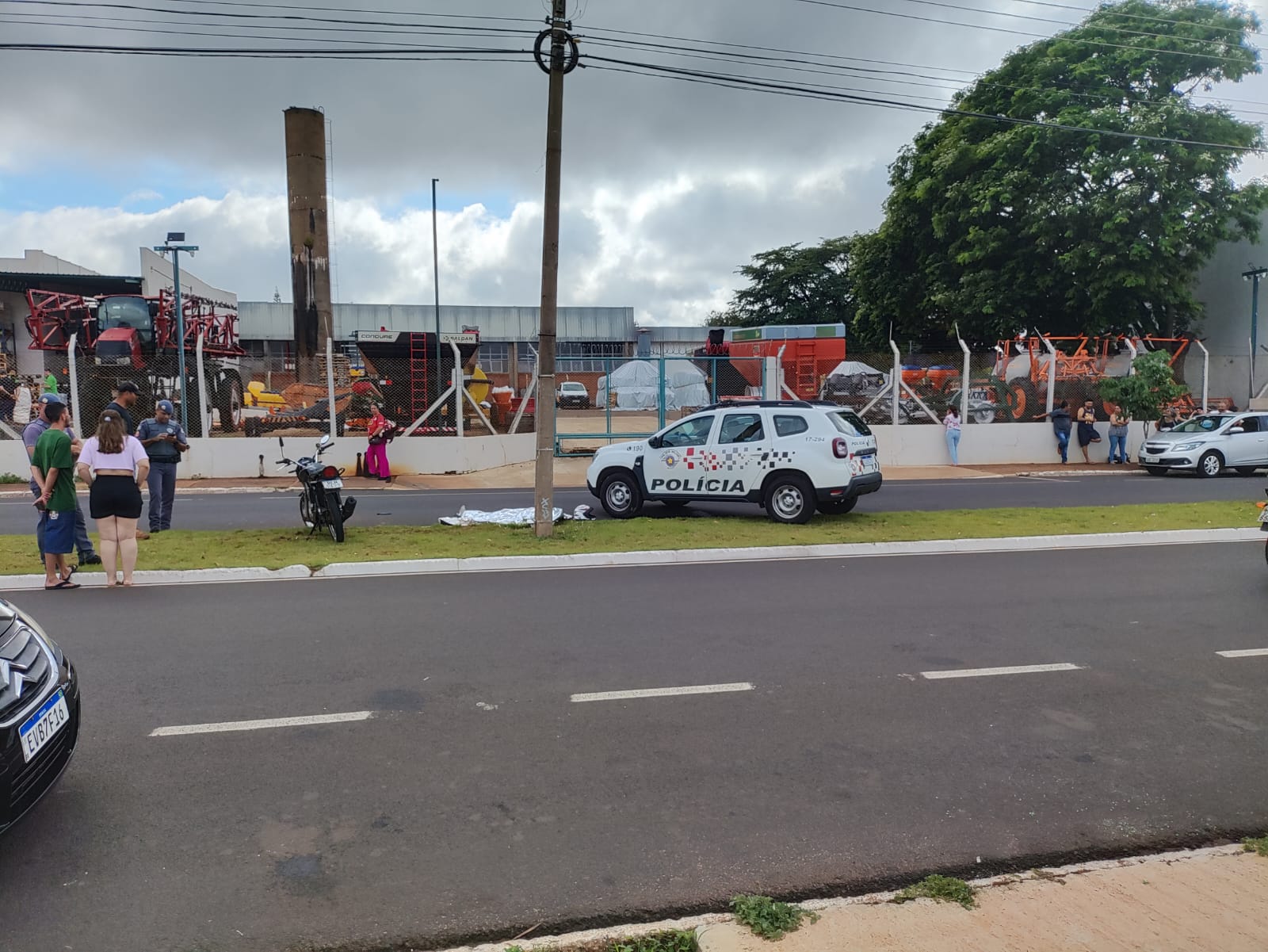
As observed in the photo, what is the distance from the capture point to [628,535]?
37.5 ft

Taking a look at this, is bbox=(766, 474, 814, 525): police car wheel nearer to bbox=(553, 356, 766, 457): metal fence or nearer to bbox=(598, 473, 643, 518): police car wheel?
bbox=(598, 473, 643, 518): police car wheel

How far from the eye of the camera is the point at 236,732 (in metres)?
4.98

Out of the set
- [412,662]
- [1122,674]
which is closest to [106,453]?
[412,662]

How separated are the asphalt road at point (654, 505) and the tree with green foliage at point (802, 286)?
4264 centimetres

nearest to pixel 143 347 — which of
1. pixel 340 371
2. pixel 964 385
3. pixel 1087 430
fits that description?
pixel 340 371

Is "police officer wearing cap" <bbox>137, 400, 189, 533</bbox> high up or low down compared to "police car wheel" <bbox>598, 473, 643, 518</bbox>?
up

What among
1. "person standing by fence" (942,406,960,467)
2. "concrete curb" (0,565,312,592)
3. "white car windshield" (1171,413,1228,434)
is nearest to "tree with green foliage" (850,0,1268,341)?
"white car windshield" (1171,413,1228,434)

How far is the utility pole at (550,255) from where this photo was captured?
1084cm

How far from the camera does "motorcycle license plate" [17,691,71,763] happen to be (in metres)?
3.49

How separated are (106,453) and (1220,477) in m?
21.5

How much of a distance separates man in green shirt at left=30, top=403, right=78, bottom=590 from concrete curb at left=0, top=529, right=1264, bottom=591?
367 millimetres

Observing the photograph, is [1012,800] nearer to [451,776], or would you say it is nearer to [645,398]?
[451,776]

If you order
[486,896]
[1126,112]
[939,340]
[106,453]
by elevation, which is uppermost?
[1126,112]

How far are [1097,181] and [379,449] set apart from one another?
24.0 meters
